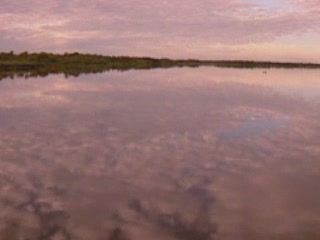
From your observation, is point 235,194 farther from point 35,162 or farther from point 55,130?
point 55,130

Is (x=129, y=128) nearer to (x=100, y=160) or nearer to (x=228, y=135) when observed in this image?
(x=228, y=135)

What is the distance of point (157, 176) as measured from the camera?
7.41 meters

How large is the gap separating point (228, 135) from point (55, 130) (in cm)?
422

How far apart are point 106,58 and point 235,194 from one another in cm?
7243

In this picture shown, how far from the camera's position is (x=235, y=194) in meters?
6.60

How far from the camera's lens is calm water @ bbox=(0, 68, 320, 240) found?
5.25m

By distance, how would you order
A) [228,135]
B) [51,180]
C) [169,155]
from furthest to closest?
[228,135] → [169,155] → [51,180]

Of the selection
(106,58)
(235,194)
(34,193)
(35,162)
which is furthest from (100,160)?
(106,58)

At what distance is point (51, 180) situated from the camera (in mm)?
6930

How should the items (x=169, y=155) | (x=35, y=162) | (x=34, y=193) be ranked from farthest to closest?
(x=169, y=155), (x=35, y=162), (x=34, y=193)

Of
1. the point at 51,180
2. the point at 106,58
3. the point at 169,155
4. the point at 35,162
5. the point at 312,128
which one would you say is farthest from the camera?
the point at 106,58

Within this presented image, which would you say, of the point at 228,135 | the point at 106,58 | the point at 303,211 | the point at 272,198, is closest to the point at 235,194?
the point at 272,198

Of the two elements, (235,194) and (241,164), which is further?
(241,164)

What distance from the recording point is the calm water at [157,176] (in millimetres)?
5254
